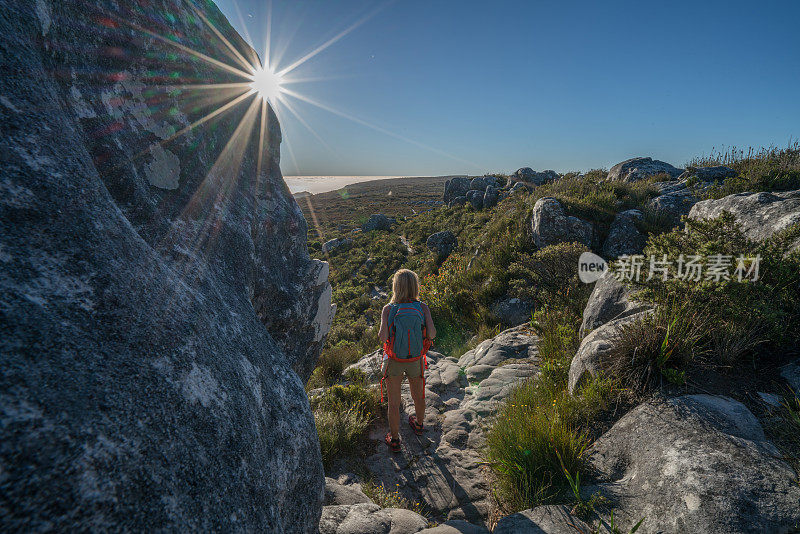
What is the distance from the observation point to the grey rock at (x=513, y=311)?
26.4ft

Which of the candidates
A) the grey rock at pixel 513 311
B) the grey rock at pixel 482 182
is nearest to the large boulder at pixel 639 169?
the grey rock at pixel 513 311

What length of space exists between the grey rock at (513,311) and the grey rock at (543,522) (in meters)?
5.22

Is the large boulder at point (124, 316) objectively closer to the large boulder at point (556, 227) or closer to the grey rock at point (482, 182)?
the large boulder at point (556, 227)

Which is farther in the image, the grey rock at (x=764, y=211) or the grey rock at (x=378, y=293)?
the grey rock at (x=378, y=293)

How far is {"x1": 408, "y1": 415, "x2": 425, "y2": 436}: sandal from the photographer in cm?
523

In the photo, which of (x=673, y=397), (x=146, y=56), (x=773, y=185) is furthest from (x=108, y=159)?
(x=773, y=185)

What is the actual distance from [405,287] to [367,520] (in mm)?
2607

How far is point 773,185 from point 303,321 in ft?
38.3

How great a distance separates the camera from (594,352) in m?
4.28

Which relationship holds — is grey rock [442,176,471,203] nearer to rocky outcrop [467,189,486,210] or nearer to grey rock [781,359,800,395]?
rocky outcrop [467,189,486,210]

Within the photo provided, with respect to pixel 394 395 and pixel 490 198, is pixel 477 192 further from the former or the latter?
pixel 394 395

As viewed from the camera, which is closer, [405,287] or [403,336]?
[403,336]

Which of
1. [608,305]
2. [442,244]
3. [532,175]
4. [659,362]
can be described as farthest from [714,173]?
[532,175]

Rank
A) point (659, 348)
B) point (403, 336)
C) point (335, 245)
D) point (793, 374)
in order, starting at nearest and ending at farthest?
point (793, 374), point (659, 348), point (403, 336), point (335, 245)
